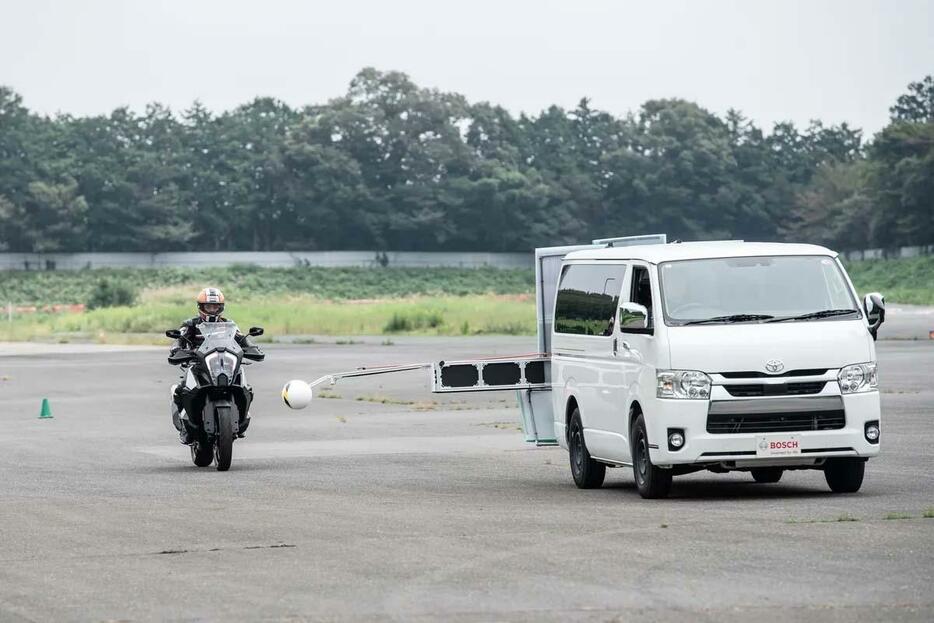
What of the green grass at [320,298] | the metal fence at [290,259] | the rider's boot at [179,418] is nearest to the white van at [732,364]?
the rider's boot at [179,418]

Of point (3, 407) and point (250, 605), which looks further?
point (3, 407)

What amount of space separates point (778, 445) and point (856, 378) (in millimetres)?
884

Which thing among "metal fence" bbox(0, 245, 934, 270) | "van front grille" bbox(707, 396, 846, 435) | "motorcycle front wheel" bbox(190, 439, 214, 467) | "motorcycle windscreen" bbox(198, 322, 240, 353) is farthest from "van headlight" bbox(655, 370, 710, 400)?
"metal fence" bbox(0, 245, 934, 270)

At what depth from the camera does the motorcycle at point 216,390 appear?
18422 mm

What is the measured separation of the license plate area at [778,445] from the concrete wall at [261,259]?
5295 inches

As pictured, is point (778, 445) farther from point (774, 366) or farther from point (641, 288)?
point (641, 288)

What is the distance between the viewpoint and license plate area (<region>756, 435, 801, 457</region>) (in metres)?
14.1

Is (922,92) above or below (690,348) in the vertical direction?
above

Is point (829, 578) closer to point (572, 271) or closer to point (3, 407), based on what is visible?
point (572, 271)

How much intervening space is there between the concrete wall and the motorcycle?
129 m

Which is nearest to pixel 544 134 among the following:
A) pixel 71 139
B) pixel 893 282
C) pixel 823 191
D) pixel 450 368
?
pixel 823 191

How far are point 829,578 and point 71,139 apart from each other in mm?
157027

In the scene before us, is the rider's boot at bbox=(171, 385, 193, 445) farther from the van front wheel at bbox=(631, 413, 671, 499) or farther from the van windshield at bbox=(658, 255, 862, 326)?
the van windshield at bbox=(658, 255, 862, 326)

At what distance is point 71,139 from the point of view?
162 m
